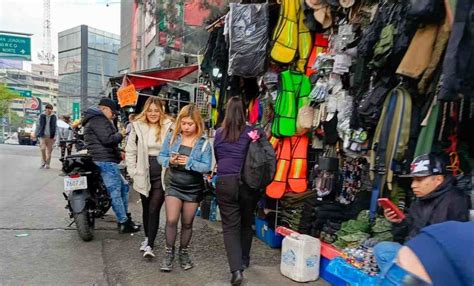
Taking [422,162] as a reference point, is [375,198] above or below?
below

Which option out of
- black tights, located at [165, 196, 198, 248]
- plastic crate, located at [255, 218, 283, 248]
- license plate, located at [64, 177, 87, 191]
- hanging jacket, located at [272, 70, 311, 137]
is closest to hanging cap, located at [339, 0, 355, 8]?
hanging jacket, located at [272, 70, 311, 137]

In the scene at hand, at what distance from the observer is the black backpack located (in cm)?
393

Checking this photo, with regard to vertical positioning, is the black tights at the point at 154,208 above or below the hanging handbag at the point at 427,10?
below

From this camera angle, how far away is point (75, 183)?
5113mm

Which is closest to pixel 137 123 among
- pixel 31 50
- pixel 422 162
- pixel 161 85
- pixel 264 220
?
pixel 264 220

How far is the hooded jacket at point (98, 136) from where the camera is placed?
528 cm

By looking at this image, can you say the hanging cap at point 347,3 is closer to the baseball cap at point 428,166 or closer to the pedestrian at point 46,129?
the baseball cap at point 428,166

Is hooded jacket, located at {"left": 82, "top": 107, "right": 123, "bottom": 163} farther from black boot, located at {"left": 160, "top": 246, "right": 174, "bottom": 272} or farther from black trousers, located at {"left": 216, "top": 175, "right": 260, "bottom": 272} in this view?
black trousers, located at {"left": 216, "top": 175, "right": 260, "bottom": 272}

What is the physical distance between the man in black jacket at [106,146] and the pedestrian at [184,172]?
129cm

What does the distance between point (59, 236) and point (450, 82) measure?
494 centimetres

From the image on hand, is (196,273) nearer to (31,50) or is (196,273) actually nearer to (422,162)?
(422,162)

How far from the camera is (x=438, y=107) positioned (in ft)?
10.2

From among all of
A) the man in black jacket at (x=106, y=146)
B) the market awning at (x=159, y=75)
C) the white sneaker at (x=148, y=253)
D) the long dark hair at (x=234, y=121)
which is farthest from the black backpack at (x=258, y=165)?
the market awning at (x=159, y=75)

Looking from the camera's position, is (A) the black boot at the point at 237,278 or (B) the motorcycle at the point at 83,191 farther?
(B) the motorcycle at the point at 83,191
